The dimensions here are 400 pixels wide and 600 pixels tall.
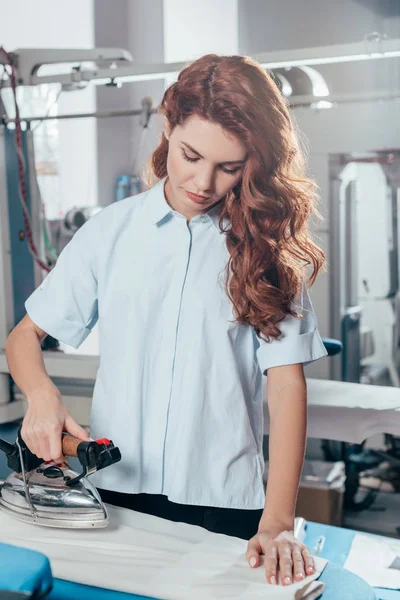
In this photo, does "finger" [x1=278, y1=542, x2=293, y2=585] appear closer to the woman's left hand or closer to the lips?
the woman's left hand

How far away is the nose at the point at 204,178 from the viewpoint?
3.56ft

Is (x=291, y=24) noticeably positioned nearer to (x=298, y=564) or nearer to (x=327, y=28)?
(x=327, y=28)

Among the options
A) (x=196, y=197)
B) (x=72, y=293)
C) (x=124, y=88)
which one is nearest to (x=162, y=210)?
(x=196, y=197)

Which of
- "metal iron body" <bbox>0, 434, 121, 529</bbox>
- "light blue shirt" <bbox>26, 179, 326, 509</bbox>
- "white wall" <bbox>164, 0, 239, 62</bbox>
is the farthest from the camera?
"white wall" <bbox>164, 0, 239, 62</bbox>

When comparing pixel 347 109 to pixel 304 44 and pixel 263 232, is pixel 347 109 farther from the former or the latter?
pixel 304 44

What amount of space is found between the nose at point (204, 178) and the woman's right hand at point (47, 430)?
414 mm

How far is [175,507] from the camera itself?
1.24 metres

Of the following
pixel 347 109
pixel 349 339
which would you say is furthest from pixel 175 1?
pixel 349 339

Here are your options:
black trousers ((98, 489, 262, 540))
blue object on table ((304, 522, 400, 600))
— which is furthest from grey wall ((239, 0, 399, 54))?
black trousers ((98, 489, 262, 540))

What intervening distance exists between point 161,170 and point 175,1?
158 inches

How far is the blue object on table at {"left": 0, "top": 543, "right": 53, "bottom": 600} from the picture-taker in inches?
26.7

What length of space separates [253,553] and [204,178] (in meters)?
0.54

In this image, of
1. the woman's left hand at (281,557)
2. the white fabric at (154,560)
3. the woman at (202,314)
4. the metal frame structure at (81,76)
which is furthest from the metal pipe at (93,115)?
the woman's left hand at (281,557)

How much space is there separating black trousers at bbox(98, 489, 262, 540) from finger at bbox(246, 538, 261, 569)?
197mm
